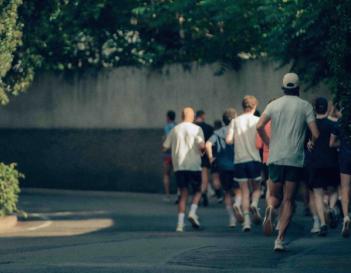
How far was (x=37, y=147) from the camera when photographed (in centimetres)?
3098

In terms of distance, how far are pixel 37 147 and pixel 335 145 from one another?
1450 cm

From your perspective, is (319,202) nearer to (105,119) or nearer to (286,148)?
(286,148)

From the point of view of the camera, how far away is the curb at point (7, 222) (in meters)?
19.4

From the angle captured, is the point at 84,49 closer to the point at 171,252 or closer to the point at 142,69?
the point at 142,69

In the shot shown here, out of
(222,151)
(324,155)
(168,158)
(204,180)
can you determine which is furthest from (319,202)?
(168,158)

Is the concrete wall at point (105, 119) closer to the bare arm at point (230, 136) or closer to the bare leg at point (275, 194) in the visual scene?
the bare arm at point (230, 136)

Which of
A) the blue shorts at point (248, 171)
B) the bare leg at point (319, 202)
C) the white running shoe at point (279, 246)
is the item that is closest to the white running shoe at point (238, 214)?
the blue shorts at point (248, 171)

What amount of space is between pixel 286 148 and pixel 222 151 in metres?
5.42

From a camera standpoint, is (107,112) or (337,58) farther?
(107,112)

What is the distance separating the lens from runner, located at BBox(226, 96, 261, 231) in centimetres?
1841

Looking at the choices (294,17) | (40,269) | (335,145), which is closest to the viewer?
(40,269)

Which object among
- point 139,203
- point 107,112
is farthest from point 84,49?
point 139,203

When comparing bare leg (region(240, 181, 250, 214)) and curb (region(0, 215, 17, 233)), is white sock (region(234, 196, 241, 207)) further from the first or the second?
curb (region(0, 215, 17, 233))

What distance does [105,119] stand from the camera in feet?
99.0
